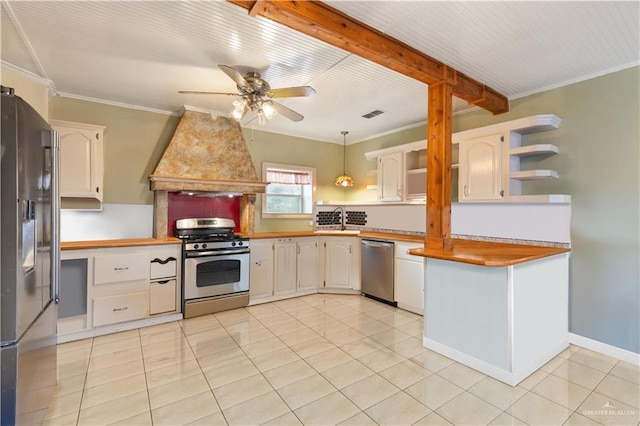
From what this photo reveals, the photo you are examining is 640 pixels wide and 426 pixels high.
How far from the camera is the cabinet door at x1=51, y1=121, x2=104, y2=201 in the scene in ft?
10.5

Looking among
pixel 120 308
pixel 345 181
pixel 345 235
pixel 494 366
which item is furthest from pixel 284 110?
pixel 494 366

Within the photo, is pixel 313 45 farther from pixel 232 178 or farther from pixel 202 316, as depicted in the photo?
pixel 202 316

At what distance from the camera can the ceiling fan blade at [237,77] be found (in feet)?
7.73

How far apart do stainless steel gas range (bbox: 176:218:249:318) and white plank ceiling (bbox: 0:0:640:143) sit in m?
1.71

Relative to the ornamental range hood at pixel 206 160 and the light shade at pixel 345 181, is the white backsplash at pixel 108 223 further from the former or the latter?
the light shade at pixel 345 181

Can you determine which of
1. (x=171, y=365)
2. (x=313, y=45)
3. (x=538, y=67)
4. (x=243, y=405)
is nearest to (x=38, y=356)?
(x=171, y=365)

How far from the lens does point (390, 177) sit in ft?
15.1

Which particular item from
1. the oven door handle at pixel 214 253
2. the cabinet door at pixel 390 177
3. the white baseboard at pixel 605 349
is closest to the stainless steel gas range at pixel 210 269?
the oven door handle at pixel 214 253

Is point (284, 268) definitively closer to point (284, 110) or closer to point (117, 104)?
point (284, 110)

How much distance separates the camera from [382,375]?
94.6 inches

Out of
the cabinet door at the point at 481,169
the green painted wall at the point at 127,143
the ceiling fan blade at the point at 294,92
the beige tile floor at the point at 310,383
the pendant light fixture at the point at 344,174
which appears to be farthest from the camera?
the pendant light fixture at the point at 344,174

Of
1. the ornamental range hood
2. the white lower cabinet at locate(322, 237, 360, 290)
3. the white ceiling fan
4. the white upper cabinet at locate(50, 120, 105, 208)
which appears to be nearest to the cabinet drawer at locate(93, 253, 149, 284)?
the white upper cabinet at locate(50, 120, 105, 208)

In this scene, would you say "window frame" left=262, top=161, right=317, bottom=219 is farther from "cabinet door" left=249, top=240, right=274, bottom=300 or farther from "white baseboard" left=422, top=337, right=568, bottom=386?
"white baseboard" left=422, top=337, right=568, bottom=386

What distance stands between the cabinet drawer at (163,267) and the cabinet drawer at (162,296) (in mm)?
74
